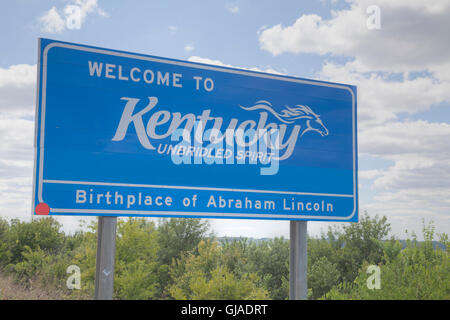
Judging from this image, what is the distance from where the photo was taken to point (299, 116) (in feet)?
25.6

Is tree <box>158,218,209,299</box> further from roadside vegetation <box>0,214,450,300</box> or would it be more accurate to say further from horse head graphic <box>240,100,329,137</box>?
horse head graphic <box>240,100,329,137</box>

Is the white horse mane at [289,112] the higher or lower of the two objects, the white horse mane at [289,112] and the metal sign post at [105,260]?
the higher

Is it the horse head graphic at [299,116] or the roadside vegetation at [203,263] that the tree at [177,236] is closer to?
the roadside vegetation at [203,263]

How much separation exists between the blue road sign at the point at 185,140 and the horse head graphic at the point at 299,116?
0.8 inches

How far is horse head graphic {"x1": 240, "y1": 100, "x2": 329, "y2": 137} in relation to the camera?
7573 millimetres

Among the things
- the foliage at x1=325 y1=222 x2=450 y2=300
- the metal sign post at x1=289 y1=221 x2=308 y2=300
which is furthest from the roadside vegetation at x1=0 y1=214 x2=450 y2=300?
the metal sign post at x1=289 y1=221 x2=308 y2=300

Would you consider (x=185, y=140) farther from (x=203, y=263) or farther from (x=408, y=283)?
(x=203, y=263)

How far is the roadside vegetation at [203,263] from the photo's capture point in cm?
985

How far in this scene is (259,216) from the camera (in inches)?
283

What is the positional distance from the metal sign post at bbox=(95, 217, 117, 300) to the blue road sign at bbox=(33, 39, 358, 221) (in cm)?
20

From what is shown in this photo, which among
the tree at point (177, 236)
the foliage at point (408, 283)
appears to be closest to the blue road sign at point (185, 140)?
the foliage at point (408, 283)
